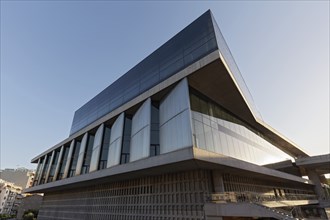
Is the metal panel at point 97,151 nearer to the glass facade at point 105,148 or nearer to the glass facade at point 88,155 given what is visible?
the glass facade at point 105,148

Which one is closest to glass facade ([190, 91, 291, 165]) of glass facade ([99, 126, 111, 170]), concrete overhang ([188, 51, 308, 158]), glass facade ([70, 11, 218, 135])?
concrete overhang ([188, 51, 308, 158])

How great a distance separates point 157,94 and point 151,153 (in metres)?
5.74

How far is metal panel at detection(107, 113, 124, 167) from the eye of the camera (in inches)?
749

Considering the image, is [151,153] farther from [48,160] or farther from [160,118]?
[48,160]

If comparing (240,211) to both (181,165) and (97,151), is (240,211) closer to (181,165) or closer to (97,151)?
(181,165)

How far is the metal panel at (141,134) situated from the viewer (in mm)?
15892

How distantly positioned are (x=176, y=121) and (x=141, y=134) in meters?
4.20

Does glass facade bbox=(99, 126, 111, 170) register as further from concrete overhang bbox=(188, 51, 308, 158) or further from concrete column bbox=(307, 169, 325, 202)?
concrete column bbox=(307, 169, 325, 202)

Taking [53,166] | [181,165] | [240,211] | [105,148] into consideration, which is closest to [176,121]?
[181,165]

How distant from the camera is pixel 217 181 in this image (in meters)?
13.5

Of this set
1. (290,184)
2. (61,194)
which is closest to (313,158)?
(290,184)

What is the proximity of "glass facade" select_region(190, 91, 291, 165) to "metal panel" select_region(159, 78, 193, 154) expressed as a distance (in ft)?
2.51

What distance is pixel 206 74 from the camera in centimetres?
1560

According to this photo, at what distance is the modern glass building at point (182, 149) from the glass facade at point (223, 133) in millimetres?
126
